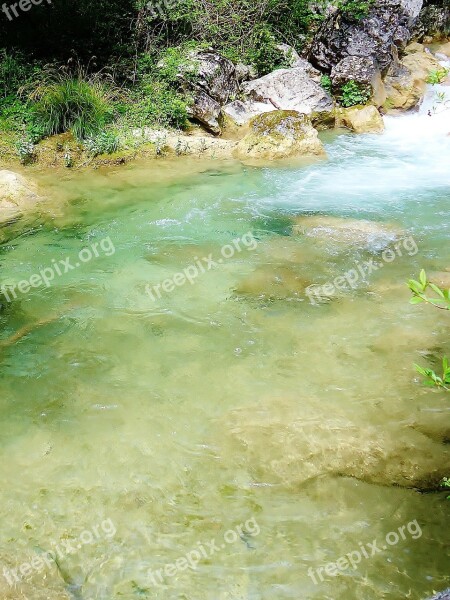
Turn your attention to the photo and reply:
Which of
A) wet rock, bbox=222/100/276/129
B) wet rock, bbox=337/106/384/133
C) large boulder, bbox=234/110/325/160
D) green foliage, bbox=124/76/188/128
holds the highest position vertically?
green foliage, bbox=124/76/188/128

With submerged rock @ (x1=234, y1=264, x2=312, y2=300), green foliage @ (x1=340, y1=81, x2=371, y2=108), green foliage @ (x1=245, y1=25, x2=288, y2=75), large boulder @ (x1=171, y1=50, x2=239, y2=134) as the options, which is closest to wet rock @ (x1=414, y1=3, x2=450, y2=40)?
green foliage @ (x1=340, y1=81, x2=371, y2=108)

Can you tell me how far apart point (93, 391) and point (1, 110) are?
26.1ft

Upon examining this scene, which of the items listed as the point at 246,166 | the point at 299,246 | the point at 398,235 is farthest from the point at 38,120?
the point at 398,235

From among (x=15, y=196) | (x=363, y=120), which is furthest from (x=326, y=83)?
(x=15, y=196)

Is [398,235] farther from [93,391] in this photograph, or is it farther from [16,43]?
[16,43]

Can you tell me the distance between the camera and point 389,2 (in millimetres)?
12219

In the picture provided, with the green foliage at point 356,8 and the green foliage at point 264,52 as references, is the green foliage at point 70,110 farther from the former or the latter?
the green foliage at point 356,8

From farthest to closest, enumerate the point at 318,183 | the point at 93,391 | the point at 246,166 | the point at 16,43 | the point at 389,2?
the point at 389,2, the point at 16,43, the point at 246,166, the point at 318,183, the point at 93,391

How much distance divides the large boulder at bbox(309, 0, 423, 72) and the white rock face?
147 centimetres

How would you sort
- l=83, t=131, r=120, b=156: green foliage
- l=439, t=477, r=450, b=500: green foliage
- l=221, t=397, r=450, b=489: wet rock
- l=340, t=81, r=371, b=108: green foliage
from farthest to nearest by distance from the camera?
l=340, t=81, r=371, b=108: green foliage
l=83, t=131, r=120, b=156: green foliage
l=221, t=397, r=450, b=489: wet rock
l=439, t=477, r=450, b=500: green foliage

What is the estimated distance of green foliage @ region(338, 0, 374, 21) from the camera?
11.9m

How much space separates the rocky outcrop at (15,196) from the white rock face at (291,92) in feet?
19.8

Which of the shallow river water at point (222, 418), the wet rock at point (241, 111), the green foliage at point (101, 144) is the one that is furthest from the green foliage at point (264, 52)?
the shallow river water at point (222, 418)

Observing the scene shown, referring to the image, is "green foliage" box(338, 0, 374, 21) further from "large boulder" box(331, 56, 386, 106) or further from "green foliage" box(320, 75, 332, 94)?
"green foliage" box(320, 75, 332, 94)
